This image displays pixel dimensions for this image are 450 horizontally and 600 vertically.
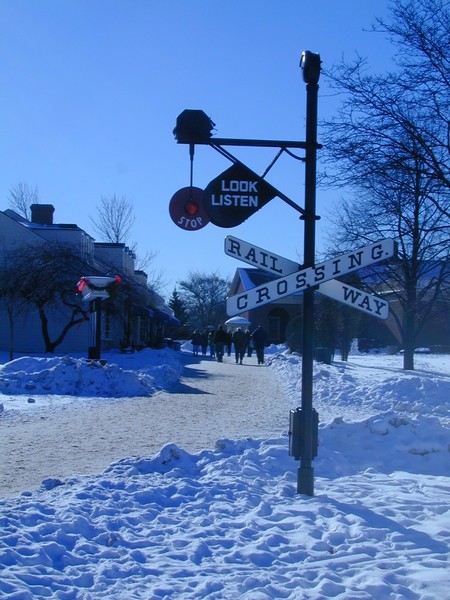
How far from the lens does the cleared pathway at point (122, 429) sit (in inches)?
342

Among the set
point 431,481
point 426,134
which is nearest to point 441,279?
point 426,134

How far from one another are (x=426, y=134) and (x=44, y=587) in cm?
892

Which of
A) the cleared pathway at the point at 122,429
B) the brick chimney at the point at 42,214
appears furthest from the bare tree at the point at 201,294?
the cleared pathway at the point at 122,429

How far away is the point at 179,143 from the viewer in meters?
7.50

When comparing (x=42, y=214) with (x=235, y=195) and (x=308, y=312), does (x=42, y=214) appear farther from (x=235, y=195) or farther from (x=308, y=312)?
(x=308, y=312)

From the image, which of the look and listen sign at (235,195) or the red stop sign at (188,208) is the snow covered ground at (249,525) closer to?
the red stop sign at (188,208)

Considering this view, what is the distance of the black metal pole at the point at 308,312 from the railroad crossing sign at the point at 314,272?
18cm

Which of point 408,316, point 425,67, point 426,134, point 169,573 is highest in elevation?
point 425,67

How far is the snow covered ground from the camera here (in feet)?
15.4

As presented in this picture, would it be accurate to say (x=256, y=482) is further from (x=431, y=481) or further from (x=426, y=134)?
(x=426, y=134)

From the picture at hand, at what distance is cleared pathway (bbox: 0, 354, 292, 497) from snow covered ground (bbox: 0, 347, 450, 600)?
3.16 feet

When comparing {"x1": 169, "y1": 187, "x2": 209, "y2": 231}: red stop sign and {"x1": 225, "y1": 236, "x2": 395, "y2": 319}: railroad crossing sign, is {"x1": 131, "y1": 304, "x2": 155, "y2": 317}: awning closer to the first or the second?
{"x1": 169, "y1": 187, "x2": 209, "y2": 231}: red stop sign

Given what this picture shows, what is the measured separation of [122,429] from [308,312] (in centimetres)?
542

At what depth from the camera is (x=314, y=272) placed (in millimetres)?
7129
